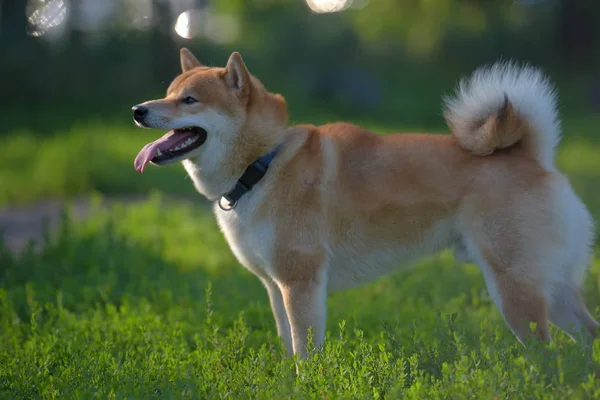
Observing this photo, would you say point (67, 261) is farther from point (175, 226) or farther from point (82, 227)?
point (175, 226)

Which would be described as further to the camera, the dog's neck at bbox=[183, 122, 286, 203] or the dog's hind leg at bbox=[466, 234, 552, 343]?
the dog's neck at bbox=[183, 122, 286, 203]

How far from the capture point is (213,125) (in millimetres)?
3830

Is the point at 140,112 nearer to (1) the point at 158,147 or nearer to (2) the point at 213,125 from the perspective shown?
(1) the point at 158,147

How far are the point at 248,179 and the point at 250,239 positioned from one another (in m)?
0.33

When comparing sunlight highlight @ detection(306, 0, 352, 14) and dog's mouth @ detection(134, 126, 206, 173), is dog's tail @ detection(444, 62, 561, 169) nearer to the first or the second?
dog's mouth @ detection(134, 126, 206, 173)

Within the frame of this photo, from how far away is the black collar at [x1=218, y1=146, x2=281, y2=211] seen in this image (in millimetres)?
3854

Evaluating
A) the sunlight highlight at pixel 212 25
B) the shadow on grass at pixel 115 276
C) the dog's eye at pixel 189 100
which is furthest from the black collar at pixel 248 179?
the sunlight highlight at pixel 212 25

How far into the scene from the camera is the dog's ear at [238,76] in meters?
3.86

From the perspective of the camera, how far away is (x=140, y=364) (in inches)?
143

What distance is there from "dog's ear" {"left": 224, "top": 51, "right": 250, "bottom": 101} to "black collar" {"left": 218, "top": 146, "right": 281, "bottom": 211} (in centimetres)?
36

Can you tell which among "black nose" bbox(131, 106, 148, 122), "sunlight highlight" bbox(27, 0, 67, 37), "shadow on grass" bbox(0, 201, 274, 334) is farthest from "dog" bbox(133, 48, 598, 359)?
"sunlight highlight" bbox(27, 0, 67, 37)

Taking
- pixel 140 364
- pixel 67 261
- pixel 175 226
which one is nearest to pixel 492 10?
pixel 175 226

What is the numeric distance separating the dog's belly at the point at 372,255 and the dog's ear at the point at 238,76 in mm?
969

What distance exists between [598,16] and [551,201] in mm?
20139
